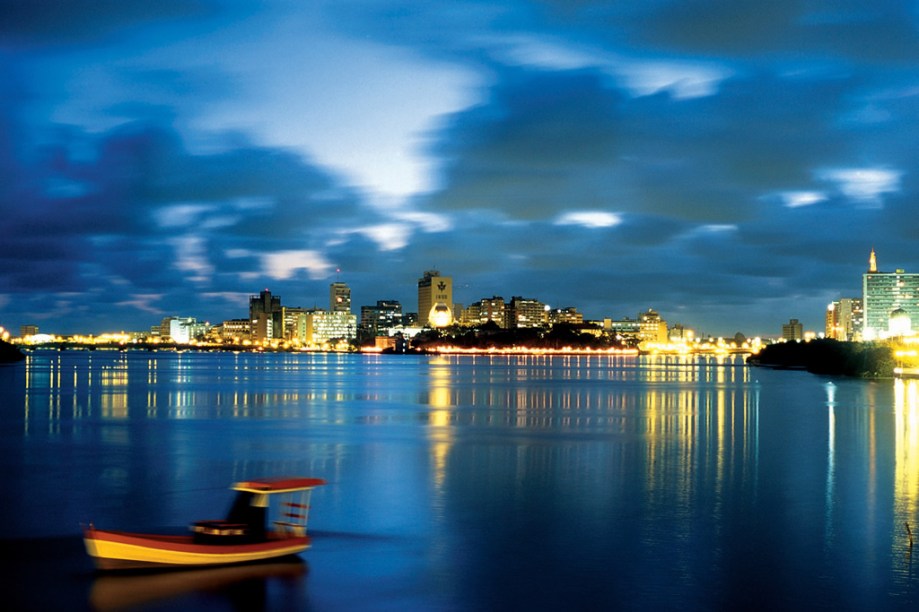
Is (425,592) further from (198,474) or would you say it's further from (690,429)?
(690,429)

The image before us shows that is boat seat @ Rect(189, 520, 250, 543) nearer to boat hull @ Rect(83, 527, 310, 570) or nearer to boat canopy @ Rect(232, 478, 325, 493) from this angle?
boat hull @ Rect(83, 527, 310, 570)

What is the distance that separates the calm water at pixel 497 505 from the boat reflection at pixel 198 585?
0.16 ft

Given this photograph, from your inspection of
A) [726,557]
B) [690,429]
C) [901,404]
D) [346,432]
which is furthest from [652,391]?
[726,557]

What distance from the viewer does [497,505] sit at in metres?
23.0

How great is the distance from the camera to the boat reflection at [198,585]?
566 inches

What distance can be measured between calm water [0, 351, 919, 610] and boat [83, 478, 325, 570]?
34 centimetres

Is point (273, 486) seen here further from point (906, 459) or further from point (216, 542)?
point (906, 459)

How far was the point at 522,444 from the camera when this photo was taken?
36438 millimetres

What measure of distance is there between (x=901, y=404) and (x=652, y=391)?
22.1 m

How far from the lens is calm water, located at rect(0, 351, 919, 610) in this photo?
595 inches

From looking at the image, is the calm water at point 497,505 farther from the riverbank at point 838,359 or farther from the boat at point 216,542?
the riverbank at point 838,359

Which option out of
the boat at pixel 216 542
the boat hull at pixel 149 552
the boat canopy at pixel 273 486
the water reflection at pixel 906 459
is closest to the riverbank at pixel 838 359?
the water reflection at pixel 906 459

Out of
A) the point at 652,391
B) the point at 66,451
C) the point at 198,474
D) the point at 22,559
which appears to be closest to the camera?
the point at 22,559

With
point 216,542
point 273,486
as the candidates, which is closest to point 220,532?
point 216,542
